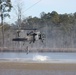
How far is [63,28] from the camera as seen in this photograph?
243ft

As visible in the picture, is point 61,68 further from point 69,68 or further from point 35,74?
point 35,74

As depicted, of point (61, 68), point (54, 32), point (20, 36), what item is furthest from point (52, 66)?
point (54, 32)

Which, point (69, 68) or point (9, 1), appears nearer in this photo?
point (69, 68)

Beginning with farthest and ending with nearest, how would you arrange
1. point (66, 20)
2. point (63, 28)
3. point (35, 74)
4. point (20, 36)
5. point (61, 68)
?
point (66, 20), point (63, 28), point (20, 36), point (61, 68), point (35, 74)

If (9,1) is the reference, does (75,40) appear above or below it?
below

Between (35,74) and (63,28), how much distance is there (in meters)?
50.2

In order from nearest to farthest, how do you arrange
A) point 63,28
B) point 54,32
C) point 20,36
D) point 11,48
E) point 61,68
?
1. point 61,68
2. point 20,36
3. point 11,48
4. point 54,32
5. point 63,28

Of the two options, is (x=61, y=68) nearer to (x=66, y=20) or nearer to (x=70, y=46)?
(x=70, y=46)

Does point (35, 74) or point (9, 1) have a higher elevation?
point (9, 1)

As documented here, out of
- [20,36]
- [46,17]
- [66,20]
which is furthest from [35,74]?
[46,17]

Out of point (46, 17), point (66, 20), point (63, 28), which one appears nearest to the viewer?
point (63, 28)

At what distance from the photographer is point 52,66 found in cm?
2944

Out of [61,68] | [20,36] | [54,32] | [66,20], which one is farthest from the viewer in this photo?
[66,20]

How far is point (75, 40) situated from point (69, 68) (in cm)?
4154
